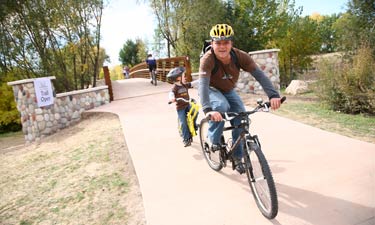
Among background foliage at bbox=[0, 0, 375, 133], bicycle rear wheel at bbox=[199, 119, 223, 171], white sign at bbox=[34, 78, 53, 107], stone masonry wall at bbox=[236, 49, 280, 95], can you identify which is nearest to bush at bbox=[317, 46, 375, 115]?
background foliage at bbox=[0, 0, 375, 133]

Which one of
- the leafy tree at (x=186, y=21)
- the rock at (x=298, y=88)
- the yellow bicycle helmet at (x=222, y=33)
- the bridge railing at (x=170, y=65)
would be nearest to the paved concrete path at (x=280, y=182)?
the yellow bicycle helmet at (x=222, y=33)

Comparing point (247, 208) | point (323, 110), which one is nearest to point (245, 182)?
point (247, 208)

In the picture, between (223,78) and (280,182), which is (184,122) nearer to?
(223,78)

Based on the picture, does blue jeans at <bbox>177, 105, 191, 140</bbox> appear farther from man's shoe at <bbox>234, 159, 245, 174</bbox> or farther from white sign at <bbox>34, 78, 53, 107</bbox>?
white sign at <bbox>34, 78, 53, 107</bbox>

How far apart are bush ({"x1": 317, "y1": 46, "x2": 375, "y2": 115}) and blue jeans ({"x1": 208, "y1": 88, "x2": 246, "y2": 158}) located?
410cm

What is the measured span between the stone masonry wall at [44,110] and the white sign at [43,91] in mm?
124

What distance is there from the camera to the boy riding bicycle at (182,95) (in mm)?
4926

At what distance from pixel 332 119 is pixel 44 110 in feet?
28.3

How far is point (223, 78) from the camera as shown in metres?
3.47

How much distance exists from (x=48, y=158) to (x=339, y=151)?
590 cm

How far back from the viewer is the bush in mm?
6539

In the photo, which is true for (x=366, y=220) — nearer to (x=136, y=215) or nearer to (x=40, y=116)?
(x=136, y=215)

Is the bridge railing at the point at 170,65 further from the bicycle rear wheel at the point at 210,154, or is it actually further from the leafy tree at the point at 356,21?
the leafy tree at the point at 356,21

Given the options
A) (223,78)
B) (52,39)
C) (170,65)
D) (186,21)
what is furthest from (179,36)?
(223,78)
